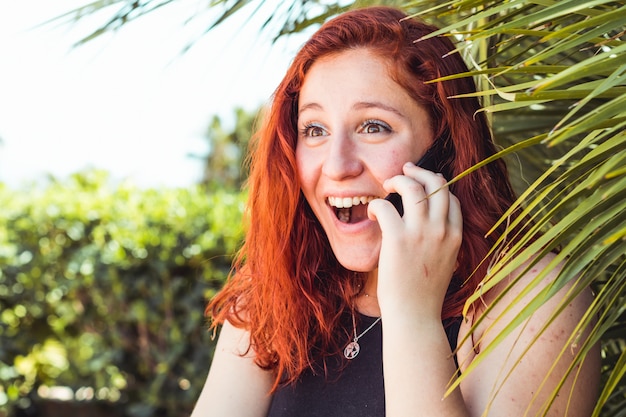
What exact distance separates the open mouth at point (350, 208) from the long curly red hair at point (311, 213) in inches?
6.7

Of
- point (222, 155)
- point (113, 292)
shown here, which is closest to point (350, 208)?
point (113, 292)

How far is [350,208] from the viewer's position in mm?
1852

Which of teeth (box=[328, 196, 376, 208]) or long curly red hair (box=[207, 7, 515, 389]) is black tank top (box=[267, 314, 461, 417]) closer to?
long curly red hair (box=[207, 7, 515, 389])

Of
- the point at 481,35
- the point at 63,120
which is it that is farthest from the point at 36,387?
the point at 63,120

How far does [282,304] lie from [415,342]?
24.6 inches

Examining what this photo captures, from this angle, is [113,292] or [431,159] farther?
[113,292]

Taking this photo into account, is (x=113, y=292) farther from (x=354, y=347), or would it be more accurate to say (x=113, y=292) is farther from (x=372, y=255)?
(x=372, y=255)

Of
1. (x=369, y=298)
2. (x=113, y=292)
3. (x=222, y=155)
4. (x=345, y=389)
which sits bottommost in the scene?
(x=222, y=155)

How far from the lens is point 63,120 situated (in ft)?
35.4

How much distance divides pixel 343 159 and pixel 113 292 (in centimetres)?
295

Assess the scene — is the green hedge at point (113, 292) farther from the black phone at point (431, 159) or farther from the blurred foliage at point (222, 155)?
the blurred foliage at point (222, 155)

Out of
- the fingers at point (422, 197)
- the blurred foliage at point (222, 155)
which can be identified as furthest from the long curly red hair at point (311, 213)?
the blurred foliage at point (222, 155)

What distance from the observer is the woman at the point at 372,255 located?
141 cm

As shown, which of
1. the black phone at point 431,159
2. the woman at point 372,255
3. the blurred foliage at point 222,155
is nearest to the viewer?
the woman at point 372,255
